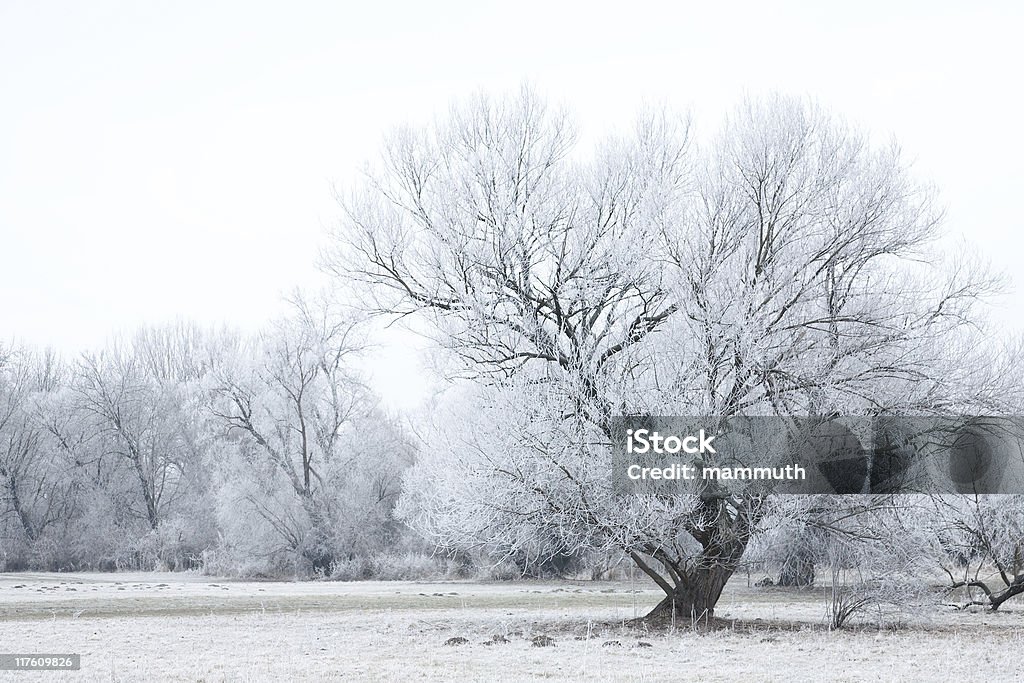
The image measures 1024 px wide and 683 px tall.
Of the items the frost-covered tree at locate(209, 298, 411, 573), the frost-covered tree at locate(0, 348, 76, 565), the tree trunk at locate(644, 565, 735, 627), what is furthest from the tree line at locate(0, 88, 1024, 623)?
the frost-covered tree at locate(0, 348, 76, 565)

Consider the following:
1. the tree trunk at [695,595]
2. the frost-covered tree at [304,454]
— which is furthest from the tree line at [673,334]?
the frost-covered tree at [304,454]

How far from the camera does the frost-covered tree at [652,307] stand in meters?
15.5

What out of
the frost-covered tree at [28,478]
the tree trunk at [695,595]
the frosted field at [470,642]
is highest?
the frost-covered tree at [28,478]

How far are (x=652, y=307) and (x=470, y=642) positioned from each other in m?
6.16

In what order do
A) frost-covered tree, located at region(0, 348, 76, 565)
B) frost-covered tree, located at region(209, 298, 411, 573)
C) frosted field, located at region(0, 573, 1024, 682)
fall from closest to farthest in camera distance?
1. frosted field, located at region(0, 573, 1024, 682)
2. frost-covered tree, located at region(209, 298, 411, 573)
3. frost-covered tree, located at region(0, 348, 76, 565)

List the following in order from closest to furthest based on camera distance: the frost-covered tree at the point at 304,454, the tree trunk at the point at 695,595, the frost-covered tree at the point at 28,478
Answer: the tree trunk at the point at 695,595
the frost-covered tree at the point at 304,454
the frost-covered tree at the point at 28,478

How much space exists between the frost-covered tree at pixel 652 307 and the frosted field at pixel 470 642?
1.85 metres

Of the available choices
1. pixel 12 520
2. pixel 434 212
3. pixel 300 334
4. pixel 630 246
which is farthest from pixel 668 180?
pixel 12 520

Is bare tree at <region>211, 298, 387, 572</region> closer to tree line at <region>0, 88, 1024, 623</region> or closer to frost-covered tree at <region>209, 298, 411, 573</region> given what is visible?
frost-covered tree at <region>209, 298, 411, 573</region>

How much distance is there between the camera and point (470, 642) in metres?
15.0

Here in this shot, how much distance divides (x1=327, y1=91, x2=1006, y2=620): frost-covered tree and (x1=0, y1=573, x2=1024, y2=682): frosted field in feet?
6.07

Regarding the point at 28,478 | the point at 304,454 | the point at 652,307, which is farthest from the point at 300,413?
the point at 652,307

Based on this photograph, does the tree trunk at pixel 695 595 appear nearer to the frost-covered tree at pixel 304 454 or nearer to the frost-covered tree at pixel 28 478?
the frost-covered tree at pixel 304 454

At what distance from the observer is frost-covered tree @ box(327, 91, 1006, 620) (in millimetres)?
15500
